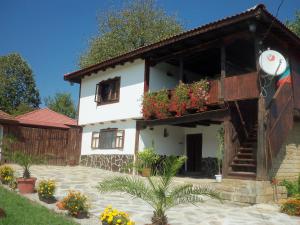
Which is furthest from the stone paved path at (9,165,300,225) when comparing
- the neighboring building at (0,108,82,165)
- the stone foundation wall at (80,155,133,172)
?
the neighboring building at (0,108,82,165)

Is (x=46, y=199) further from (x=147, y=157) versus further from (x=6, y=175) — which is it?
(x=147, y=157)

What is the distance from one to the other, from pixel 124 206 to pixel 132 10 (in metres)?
25.1

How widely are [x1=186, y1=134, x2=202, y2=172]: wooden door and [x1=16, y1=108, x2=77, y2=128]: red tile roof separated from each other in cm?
798

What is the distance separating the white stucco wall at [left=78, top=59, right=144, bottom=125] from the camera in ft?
52.9

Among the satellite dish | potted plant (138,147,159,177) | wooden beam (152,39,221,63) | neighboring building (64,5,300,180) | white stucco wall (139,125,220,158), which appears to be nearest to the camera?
the satellite dish

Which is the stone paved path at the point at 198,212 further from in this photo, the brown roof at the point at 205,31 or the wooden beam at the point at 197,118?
the brown roof at the point at 205,31

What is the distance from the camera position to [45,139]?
19641 mm

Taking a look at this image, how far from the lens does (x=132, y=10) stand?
31297mm

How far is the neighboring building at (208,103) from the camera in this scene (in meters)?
11.4

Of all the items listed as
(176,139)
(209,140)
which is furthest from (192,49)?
(176,139)

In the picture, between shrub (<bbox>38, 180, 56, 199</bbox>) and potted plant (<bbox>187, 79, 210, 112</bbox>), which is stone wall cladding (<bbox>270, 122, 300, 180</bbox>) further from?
shrub (<bbox>38, 180, 56, 199</bbox>)

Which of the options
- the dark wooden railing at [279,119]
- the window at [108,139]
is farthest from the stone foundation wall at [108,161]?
the dark wooden railing at [279,119]

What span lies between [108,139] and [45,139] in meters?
4.24

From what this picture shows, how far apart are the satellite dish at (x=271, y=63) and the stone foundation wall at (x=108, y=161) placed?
7.41m
